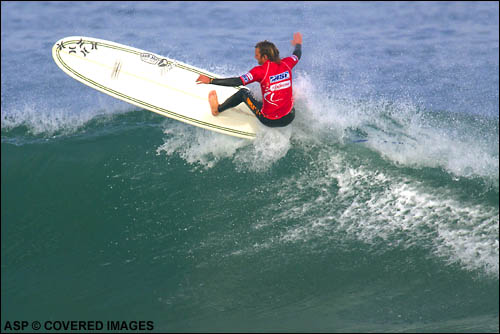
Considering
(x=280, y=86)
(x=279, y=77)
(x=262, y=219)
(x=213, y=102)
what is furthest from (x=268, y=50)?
(x=262, y=219)

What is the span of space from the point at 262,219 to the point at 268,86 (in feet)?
6.14

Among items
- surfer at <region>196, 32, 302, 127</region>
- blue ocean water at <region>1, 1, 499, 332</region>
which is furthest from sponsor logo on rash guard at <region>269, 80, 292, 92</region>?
blue ocean water at <region>1, 1, 499, 332</region>

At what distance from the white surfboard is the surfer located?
0.29 m

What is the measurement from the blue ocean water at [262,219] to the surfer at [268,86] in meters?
0.52

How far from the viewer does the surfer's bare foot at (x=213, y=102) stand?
284 inches

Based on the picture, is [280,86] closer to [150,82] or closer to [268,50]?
[268,50]

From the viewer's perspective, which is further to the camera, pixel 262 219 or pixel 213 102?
pixel 213 102

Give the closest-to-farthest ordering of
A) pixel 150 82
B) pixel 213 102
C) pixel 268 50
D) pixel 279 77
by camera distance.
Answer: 1. pixel 268 50
2. pixel 279 77
3. pixel 213 102
4. pixel 150 82

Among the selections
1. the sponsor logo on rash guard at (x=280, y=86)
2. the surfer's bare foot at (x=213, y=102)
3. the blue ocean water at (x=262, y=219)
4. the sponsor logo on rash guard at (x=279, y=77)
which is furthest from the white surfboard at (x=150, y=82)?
the sponsor logo on rash guard at (x=279, y=77)

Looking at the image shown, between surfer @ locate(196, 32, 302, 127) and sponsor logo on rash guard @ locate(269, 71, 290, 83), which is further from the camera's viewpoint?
sponsor logo on rash guard @ locate(269, 71, 290, 83)

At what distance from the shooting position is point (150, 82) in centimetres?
Answer: 768

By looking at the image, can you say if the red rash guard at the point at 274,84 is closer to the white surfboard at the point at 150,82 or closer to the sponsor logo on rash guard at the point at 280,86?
the sponsor logo on rash guard at the point at 280,86

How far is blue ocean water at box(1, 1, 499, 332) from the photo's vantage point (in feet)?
20.1

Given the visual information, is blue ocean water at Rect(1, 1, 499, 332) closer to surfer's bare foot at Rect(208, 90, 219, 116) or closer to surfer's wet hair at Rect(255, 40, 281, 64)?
surfer's bare foot at Rect(208, 90, 219, 116)
